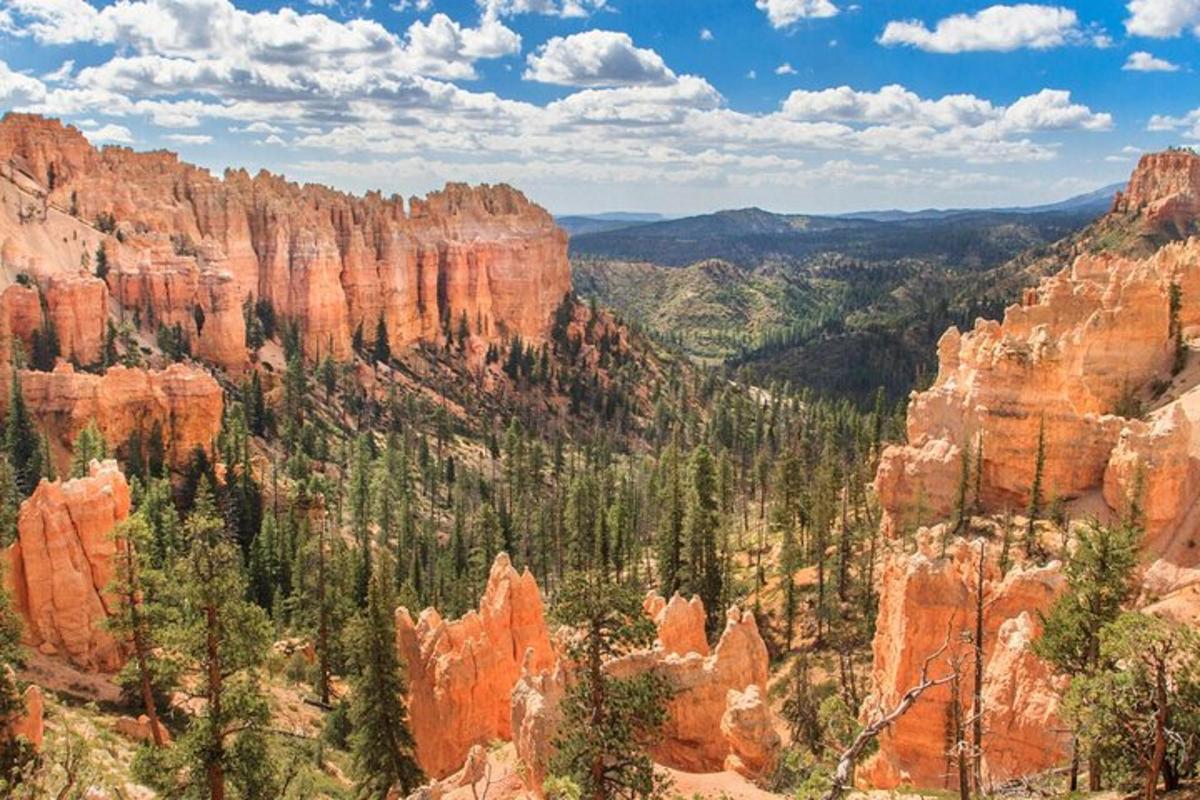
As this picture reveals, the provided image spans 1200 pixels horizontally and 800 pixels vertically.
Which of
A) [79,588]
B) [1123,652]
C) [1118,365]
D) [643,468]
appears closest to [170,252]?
[643,468]

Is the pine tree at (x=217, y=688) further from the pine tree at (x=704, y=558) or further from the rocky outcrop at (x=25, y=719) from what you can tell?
the pine tree at (x=704, y=558)

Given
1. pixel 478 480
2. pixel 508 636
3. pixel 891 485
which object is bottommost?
pixel 478 480

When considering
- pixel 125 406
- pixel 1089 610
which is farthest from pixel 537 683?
pixel 125 406

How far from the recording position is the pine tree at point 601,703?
791 inches

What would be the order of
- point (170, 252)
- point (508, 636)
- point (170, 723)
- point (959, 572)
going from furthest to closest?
point (170, 252) → point (508, 636) → point (170, 723) → point (959, 572)

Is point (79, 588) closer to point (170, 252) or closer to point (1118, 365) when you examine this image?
point (1118, 365)

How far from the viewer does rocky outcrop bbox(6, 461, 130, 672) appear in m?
37.2

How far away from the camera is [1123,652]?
19.1m

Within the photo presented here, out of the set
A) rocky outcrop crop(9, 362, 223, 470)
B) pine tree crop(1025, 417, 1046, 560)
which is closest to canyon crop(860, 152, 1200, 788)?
pine tree crop(1025, 417, 1046, 560)

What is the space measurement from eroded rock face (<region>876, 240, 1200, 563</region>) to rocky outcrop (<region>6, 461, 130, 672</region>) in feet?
120

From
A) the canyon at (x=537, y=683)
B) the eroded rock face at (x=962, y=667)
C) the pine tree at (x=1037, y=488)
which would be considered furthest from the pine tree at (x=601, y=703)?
the pine tree at (x=1037, y=488)

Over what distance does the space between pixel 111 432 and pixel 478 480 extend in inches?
1315

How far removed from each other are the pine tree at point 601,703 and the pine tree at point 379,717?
36.9 ft

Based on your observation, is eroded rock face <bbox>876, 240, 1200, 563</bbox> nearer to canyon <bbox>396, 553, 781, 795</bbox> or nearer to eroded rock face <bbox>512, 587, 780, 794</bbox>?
canyon <bbox>396, 553, 781, 795</bbox>
